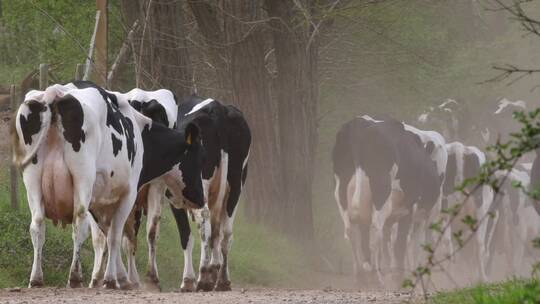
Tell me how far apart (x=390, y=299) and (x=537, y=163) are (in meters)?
7.59

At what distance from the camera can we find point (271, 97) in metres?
25.6

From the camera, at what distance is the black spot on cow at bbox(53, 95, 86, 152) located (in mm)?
14055

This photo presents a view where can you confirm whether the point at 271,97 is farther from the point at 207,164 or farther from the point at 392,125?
the point at 207,164

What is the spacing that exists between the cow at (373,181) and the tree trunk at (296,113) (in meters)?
2.25

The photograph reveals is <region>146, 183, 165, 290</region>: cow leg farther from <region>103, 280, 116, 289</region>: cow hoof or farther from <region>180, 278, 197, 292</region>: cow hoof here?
<region>103, 280, 116, 289</region>: cow hoof

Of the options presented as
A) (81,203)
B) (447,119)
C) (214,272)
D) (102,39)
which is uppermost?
(102,39)

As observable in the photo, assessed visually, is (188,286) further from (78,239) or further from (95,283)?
(78,239)

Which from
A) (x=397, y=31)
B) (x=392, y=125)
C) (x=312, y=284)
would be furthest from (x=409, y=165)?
(x=397, y=31)

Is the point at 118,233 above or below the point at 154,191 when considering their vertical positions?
below

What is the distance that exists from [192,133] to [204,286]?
184 centimetres

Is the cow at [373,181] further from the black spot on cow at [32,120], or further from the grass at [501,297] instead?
the grass at [501,297]

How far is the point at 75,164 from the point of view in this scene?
14.1 meters

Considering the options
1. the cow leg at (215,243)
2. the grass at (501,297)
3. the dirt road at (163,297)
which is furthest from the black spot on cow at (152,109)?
the grass at (501,297)

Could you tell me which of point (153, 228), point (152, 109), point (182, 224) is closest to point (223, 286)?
point (182, 224)
